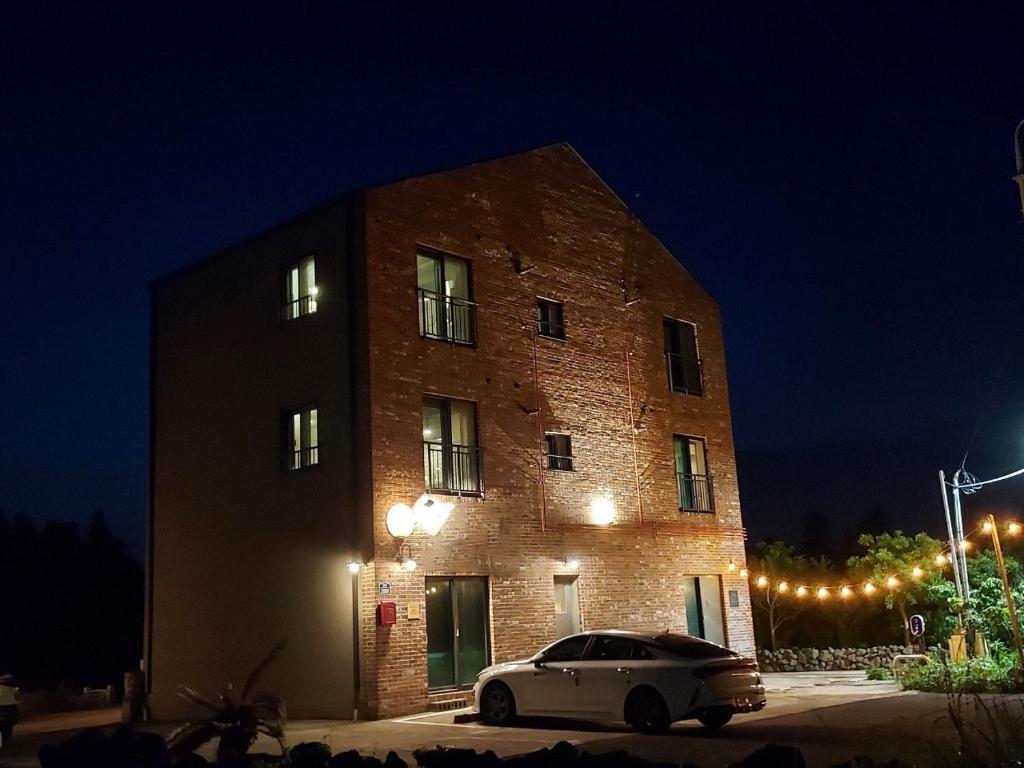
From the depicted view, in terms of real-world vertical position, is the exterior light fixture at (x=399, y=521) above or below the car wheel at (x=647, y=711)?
above

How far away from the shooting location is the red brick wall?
17438mm

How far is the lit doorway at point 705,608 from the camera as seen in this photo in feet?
74.0

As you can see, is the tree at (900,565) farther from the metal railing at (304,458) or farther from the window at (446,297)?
the metal railing at (304,458)

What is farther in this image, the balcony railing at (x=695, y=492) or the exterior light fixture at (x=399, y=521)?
the balcony railing at (x=695, y=492)

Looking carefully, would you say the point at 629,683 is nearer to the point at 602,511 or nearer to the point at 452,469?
the point at 452,469

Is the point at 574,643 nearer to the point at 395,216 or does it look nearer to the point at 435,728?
the point at 435,728

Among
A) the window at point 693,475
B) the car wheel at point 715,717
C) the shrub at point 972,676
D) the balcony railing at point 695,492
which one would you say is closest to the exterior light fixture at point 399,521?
the car wheel at point 715,717

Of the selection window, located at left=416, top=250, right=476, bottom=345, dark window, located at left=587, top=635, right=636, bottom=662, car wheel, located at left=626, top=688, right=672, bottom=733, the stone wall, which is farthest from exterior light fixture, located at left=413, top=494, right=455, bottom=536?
the stone wall

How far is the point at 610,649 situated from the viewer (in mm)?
14664

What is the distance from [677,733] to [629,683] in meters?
0.89

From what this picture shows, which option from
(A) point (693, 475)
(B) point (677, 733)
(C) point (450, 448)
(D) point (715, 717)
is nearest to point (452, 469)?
(C) point (450, 448)

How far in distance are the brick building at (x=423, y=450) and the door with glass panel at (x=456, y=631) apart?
0.04 metres

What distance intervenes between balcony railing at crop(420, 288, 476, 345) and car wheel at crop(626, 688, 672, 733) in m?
7.32

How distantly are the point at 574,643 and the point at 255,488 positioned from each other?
6.93 m
